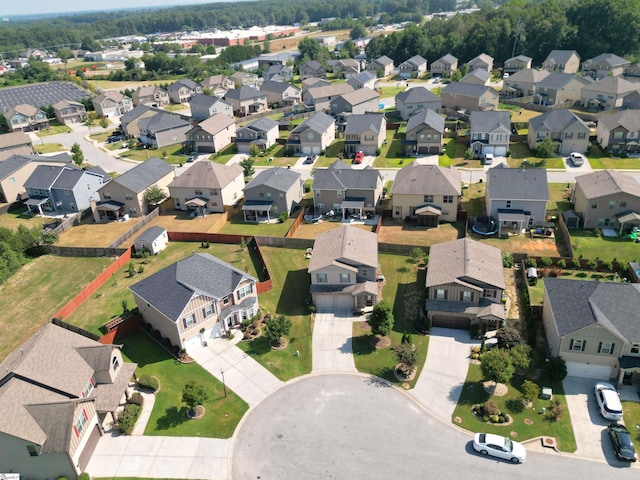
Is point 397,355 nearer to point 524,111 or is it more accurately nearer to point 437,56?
point 524,111

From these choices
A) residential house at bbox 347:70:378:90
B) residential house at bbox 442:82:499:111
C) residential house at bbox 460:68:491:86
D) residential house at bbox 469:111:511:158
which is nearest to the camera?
residential house at bbox 469:111:511:158

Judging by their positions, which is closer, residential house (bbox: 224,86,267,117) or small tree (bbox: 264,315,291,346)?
small tree (bbox: 264,315,291,346)

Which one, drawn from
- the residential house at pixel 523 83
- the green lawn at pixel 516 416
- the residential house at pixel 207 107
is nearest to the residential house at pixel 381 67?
the residential house at pixel 523 83

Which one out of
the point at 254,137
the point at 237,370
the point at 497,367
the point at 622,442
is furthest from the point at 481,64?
the point at 622,442

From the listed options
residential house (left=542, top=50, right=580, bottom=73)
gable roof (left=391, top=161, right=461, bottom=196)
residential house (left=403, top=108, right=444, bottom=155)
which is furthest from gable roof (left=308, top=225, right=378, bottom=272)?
residential house (left=542, top=50, right=580, bottom=73)

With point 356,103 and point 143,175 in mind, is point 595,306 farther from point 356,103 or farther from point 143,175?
point 356,103

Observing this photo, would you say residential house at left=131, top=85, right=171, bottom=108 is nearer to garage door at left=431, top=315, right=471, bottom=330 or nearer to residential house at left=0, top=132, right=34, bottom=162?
residential house at left=0, top=132, right=34, bottom=162
